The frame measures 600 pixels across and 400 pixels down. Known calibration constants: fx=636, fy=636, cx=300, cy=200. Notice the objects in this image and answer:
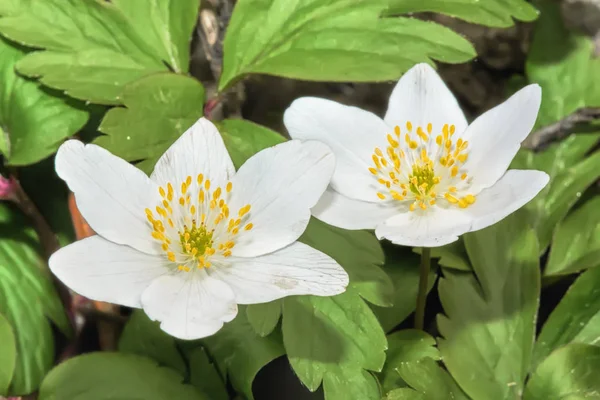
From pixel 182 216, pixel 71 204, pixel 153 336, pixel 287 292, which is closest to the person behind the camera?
pixel 287 292

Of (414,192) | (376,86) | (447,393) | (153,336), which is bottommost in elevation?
(153,336)

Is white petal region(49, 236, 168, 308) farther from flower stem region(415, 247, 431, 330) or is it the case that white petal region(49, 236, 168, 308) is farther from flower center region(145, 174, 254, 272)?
flower stem region(415, 247, 431, 330)

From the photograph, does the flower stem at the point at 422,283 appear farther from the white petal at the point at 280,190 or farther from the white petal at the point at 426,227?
the white petal at the point at 280,190

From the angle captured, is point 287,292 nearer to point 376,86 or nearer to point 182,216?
point 182,216

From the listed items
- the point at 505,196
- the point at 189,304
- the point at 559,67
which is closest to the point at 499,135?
the point at 505,196

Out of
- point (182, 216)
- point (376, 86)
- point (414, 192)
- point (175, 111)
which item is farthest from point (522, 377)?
point (376, 86)

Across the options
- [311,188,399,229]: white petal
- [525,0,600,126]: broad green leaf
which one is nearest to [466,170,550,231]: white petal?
[311,188,399,229]: white petal
